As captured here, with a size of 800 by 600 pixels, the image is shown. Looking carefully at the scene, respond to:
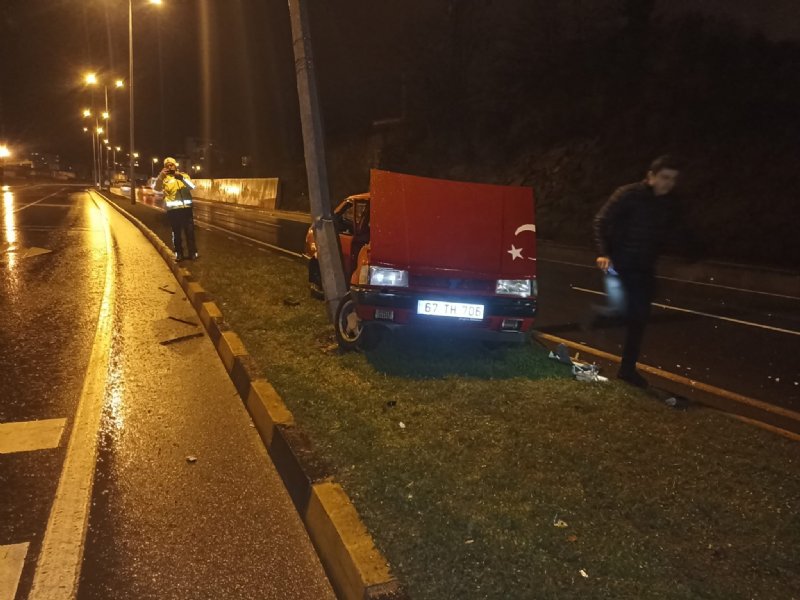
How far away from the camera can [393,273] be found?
578 cm

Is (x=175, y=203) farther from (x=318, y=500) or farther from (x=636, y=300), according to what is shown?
(x=318, y=500)

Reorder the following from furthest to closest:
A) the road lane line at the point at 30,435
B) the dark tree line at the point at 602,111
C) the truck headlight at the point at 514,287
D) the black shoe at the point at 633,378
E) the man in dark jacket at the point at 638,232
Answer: the dark tree line at the point at 602,111 < the truck headlight at the point at 514,287 < the black shoe at the point at 633,378 < the man in dark jacket at the point at 638,232 < the road lane line at the point at 30,435

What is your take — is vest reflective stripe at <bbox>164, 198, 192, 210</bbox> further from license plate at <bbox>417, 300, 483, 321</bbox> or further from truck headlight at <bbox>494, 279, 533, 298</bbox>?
truck headlight at <bbox>494, 279, 533, 298</bbox>

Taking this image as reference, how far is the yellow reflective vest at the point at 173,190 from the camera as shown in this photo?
37.4ft

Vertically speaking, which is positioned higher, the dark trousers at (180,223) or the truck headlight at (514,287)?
the truck headlight at (514,287)

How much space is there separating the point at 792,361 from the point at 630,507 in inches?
189

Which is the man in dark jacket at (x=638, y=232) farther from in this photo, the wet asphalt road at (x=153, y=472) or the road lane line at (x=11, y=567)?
the road lane line at (x=11, y=567)

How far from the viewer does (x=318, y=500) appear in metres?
3.41

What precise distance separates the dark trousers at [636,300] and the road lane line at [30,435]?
4.38 metres

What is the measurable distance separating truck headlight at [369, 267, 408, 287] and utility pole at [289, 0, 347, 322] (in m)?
0.84

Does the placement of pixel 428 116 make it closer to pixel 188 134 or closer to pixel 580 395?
pixel 580 395

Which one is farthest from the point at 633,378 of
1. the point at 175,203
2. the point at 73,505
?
the point at 175,203

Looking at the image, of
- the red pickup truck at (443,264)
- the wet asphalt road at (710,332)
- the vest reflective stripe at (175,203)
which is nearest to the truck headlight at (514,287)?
the red pickup truck at (443,264)

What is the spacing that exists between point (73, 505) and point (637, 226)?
4358 millimetres
